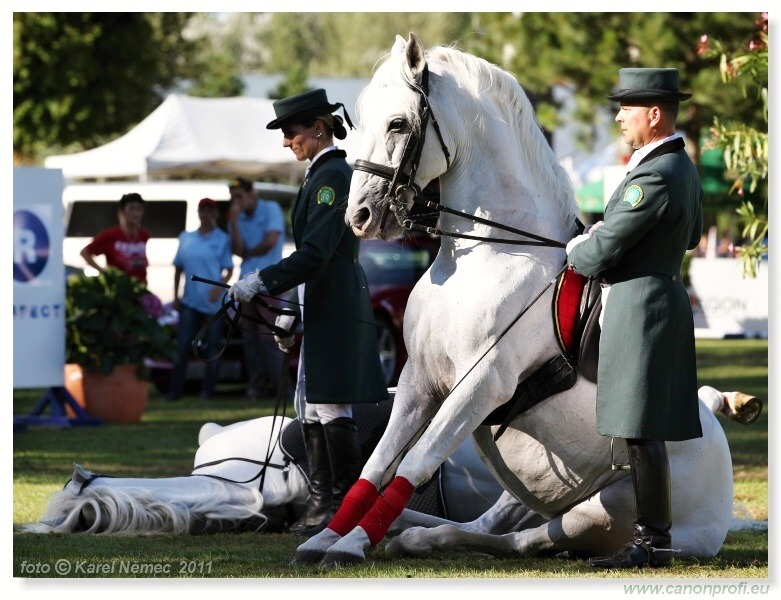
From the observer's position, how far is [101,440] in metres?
10.9

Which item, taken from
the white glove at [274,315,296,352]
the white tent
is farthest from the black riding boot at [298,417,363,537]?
the white tent

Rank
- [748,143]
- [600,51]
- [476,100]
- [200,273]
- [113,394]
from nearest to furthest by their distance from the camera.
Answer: [476,100] < [748,143] < [113,394] < [200,273] < [600,51]

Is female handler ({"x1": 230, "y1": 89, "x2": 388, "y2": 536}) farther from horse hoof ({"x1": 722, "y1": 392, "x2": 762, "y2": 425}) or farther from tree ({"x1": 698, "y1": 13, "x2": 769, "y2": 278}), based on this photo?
tree ({"x1": 698, "y1": 13, "x2": 769, "y2": 278})

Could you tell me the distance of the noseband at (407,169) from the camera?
536 cm

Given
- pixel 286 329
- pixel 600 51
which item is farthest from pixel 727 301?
A: pixel 286 329

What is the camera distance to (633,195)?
17.3ft

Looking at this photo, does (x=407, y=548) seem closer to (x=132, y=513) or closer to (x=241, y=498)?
(x=241, y=498)

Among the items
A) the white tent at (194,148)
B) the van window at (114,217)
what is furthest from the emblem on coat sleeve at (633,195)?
the white tent at (194,148)

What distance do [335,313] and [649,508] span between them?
1.96 meters

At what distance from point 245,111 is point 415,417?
1827cm

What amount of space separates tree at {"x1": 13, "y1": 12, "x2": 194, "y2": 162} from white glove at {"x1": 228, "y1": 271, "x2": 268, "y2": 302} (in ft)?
70.8

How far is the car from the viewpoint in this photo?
1469 centimetres

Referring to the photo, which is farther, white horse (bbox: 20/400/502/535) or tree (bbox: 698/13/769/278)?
tree (bbox: 698/13/769/278)

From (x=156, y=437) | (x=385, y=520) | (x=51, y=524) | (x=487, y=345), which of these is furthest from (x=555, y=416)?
(x=156, y=437)
